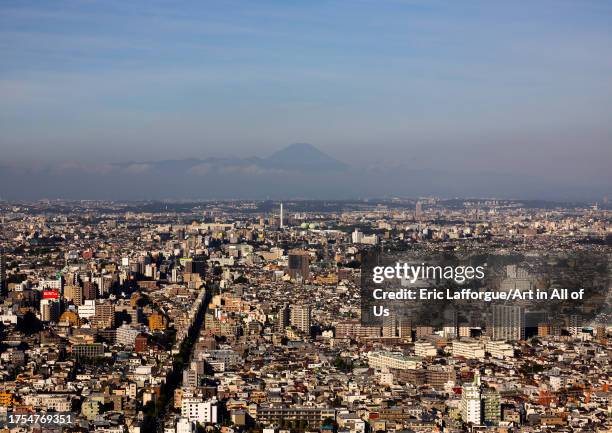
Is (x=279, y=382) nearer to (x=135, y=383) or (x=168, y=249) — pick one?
(x=135, y=383)

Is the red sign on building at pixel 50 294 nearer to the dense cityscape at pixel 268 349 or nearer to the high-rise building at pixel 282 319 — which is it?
the dense cityscape at pixel 268 349

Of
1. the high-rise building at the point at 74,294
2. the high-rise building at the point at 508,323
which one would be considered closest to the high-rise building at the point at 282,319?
the high-rise building at the point at 508,323

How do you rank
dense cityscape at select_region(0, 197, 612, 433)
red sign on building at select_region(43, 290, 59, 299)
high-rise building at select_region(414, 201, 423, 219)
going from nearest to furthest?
1. dense cityscape at select_region(0, 197, 612, 433)
2. red sign on building at select_region(43, 290, 59, 299)
3. high-rise building at select_region(414, 201, 423, 219)

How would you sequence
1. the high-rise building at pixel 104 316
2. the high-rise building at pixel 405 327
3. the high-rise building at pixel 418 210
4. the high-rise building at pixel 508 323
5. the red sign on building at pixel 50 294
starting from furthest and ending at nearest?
1. the high-rise building at pixel 418 210
2. the red sign on building at pixel 50 294
3. the high-rise building at pixel 104 316
4. the high-rise building at pixel 508 323
5. the high-rise building at pixel 405 327

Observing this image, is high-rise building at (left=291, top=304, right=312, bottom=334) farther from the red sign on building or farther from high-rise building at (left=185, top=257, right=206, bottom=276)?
high-rise building at (left=185, top=257, right=206, bottom=276)

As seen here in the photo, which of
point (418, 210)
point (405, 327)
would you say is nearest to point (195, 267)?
point (405, 327)

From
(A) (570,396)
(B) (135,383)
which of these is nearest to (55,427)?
(B) (135,383)

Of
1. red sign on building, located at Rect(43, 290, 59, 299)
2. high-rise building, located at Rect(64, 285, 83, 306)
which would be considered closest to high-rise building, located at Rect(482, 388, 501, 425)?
red sign on building, located at Rect(43, 290, 59, 299)

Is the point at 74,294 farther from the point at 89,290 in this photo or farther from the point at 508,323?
the point at 508,323
